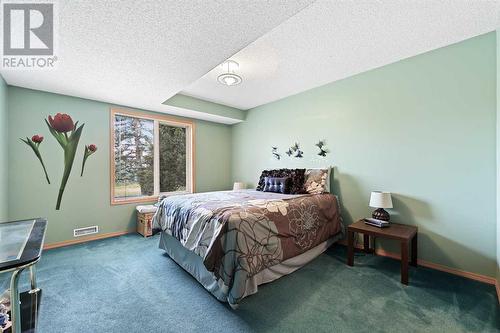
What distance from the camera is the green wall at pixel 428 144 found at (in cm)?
215

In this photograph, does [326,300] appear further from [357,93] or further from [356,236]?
[357,93]

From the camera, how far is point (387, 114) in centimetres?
278

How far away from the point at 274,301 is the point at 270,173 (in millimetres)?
2262

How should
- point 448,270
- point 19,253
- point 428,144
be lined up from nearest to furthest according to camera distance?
1. point 19,253
2. point 448,270
3. point 428,144

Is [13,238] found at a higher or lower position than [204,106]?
lower

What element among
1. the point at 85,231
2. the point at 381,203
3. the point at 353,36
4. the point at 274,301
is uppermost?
the point at 353,36

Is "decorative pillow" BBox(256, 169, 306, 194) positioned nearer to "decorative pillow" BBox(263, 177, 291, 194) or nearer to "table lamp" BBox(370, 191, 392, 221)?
"decorative pillow" BBox(263, 177, 291, 194)

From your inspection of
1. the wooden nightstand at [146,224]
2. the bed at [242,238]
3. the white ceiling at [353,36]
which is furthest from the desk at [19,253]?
the white ceiling at [353,36]

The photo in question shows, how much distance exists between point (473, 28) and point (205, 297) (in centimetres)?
372

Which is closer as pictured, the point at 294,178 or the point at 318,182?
the point at 318,182

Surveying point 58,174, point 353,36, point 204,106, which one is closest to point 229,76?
point 353,36

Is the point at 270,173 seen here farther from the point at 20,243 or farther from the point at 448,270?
the point at 20,243

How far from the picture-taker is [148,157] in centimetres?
407

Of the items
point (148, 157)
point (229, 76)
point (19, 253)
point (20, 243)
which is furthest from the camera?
point (148, 157)
